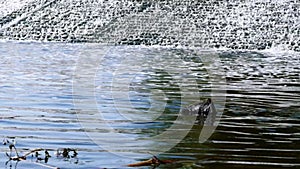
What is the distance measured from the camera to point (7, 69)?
25406 millimetres

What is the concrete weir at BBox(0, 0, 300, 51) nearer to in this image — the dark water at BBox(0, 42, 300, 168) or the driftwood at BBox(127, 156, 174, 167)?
the dark water at BBox(0, 42, 300, 168)

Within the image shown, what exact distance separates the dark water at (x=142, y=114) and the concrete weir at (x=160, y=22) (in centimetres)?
3029

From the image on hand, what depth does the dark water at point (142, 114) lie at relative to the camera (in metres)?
10.3

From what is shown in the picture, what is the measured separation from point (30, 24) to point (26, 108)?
47346mm

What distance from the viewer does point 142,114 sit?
14664 mm

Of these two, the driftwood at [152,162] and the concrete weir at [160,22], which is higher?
the concrete weir at [160,22]

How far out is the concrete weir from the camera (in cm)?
5666

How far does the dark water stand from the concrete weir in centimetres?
3029

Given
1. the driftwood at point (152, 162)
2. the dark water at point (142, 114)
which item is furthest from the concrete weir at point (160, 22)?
the driftwood at point (152, 162)

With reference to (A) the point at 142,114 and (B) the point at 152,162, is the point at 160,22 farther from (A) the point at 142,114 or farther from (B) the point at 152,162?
(B) the point at 152,162

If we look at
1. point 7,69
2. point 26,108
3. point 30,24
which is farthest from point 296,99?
point 30,24

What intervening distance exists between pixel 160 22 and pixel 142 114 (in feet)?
162

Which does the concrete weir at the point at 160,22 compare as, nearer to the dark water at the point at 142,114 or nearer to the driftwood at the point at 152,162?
the dark water at the point at 142,114

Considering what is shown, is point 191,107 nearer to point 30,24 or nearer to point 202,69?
point 202,69
